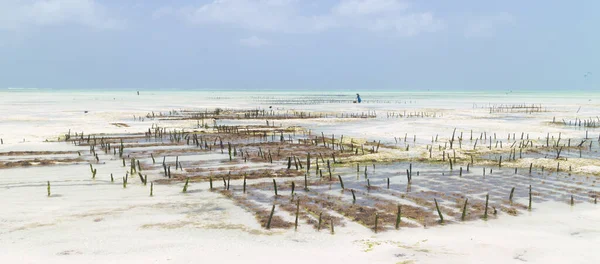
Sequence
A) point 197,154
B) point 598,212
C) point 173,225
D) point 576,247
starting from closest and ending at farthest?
1. point 576,247
2. point 173,225
3. point 598,212
4. point 197,154

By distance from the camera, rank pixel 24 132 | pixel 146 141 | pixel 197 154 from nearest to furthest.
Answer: pixel 197 154
pixel 146 141
pixel 24 132

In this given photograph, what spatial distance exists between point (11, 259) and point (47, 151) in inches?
462

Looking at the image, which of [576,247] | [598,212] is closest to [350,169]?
[598,212]

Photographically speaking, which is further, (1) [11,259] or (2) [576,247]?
(2) [576,247]

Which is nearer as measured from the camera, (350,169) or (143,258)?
(143,258)

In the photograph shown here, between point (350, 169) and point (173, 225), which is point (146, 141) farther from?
point (173, 225)

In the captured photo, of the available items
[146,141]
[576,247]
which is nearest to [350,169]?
[576,247]

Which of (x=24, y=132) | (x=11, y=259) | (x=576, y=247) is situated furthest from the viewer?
(x=24, y=132)

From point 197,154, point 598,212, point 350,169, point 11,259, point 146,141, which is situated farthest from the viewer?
point 146,141

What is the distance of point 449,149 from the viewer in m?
18.3

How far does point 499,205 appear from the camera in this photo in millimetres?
10023

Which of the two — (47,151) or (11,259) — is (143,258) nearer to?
(11,259)

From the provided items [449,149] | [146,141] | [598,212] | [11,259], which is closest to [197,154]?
[146,141]

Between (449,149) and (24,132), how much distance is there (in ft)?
64.2
